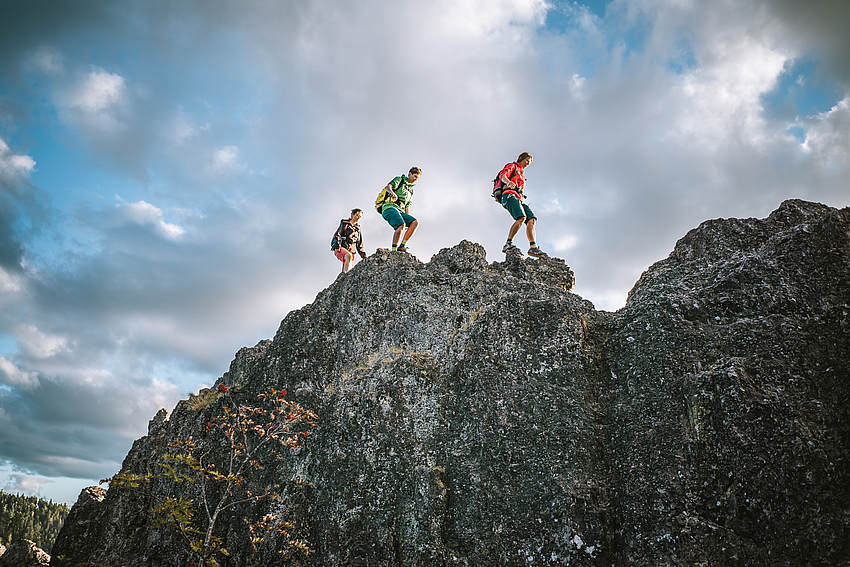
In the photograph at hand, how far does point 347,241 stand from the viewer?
63.9ft

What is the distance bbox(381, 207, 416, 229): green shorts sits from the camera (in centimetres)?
1700

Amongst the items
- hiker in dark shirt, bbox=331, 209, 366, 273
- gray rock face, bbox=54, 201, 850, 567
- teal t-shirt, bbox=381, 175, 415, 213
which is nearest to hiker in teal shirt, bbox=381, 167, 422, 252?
teal t-shirt, bbox=381, 175, 415, 213

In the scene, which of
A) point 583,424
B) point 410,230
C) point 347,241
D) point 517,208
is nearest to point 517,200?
point 517,208

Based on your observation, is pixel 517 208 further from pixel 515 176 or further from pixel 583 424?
pixel 583 424

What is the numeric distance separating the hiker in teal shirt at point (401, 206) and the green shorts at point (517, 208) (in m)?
3.39

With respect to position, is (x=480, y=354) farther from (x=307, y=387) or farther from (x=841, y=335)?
(x=841, y=335)

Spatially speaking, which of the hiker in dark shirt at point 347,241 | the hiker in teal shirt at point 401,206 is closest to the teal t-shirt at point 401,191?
the hiker in teal shirt at point 401,206

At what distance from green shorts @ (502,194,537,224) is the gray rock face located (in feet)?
13.1

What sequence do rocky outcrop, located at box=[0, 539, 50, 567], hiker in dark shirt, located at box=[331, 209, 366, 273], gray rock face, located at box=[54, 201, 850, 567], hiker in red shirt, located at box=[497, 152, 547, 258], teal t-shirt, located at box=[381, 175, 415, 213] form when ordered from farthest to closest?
1. hiker in dark shirt, located at box=[331, 209, 366, 273]
2. teal t-shirt, located at box=[381, 175, 415, 213]
3. hiker in red shirt, located at box=[497, 152, 547, 258]
4. rocky outcrop, located at box=[0, 539, 50, 567]
5. gray rock face, located at box=[54, 201, 850, 567]

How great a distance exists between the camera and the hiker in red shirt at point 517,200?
1586 cm

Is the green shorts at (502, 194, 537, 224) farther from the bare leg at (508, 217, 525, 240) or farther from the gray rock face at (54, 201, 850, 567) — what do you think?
the gray rock face at (54, 201, 850, 567)

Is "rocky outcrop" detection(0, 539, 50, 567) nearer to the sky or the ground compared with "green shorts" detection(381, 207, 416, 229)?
nearer to the ground

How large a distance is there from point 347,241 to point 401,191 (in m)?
3.54

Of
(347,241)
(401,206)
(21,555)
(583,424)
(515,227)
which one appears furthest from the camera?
(347,241)
